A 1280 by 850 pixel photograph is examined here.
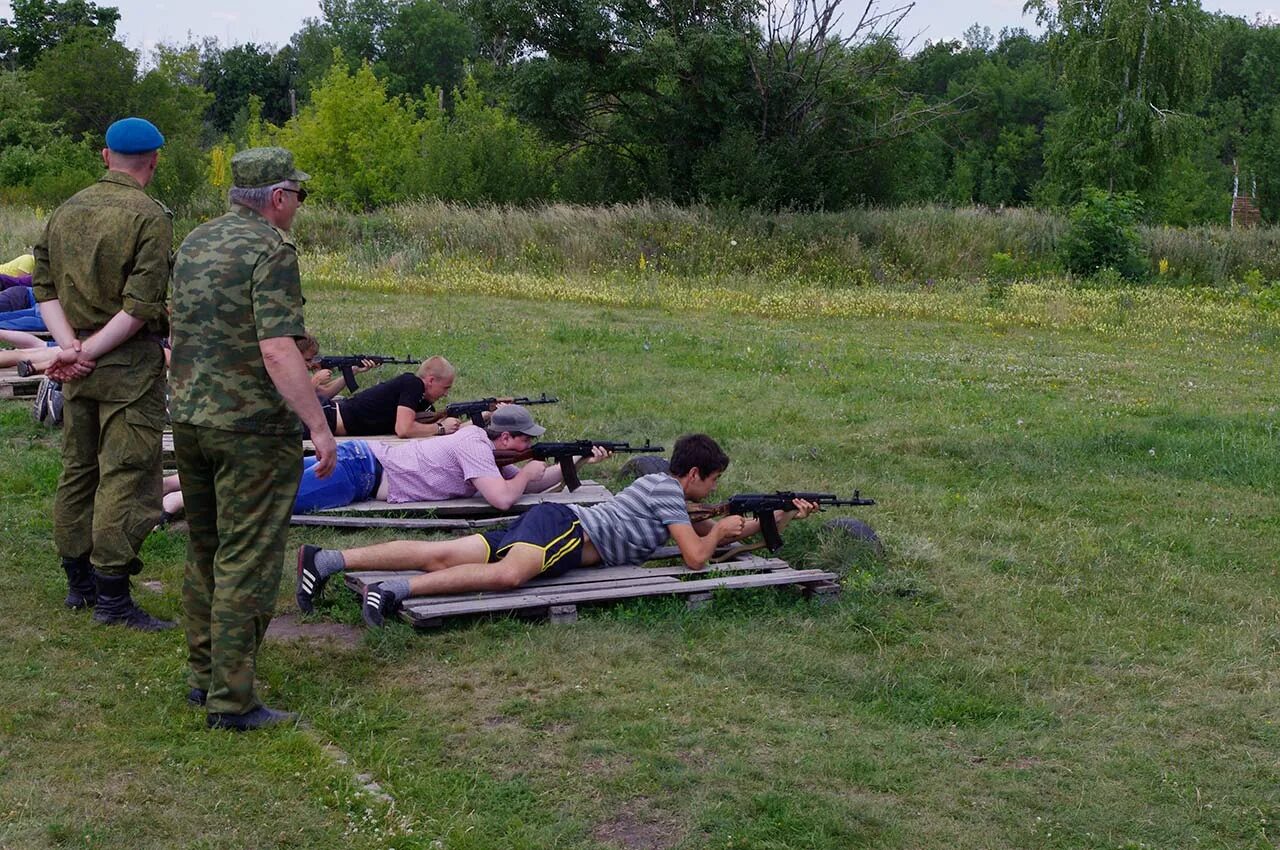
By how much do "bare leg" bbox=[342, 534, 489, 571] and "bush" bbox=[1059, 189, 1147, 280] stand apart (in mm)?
21835

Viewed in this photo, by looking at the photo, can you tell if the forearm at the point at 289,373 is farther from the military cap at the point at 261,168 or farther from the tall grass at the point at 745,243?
the tall grass at the point at 745,243

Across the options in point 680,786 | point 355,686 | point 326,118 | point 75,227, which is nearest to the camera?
point 680,786

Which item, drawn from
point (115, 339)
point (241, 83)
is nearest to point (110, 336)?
point (115, 339)

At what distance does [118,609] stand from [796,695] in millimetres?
3062

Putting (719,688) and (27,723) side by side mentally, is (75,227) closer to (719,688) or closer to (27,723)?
(27,723)

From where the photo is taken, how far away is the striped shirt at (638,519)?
6867 millimetres

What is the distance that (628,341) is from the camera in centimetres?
1603

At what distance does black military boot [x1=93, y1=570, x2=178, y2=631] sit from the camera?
6.10 meters

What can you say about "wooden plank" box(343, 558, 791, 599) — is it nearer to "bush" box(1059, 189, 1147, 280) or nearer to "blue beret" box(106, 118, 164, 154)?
"blue beret" box(106, 118, 164, 154)

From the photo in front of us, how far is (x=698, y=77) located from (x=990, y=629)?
104 ft

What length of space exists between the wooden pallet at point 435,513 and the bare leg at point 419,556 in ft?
4.38

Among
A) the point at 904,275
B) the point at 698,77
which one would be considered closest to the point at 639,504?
the point at 904,275

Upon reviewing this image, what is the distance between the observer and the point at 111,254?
5.90 m

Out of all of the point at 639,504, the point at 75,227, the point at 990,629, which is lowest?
the point at 990,629
